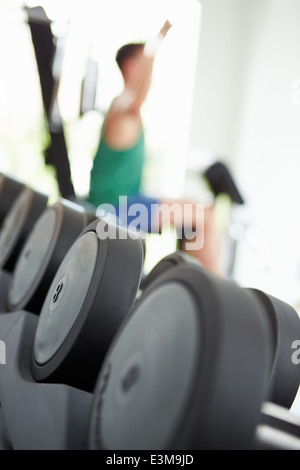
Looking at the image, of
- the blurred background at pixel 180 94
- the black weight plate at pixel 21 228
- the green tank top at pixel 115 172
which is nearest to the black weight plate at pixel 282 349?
the black weight plate at pixel 21 228

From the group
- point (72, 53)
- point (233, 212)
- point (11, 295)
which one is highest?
point (72, 53)

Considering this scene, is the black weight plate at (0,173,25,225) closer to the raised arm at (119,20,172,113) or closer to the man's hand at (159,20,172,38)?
the raised arm at (119,20,172,113)

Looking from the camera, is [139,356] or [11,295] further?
[11,295]

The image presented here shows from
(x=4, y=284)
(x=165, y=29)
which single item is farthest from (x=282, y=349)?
(x=165, y=29)

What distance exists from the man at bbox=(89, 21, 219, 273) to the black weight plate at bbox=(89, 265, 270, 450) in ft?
6.33

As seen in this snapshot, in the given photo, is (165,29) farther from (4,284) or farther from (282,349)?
(282,349)

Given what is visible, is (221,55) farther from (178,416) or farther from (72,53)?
(178,416)

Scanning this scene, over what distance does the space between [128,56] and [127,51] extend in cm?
4

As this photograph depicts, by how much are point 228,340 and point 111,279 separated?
268 mm

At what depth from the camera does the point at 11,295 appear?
1137 millimetres
